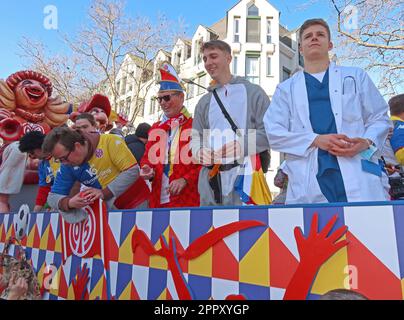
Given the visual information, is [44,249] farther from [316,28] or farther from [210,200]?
[316,28]

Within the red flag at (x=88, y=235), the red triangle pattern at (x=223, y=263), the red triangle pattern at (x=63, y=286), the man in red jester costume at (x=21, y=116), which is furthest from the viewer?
the man in red jester costume at (x=21, y=116)

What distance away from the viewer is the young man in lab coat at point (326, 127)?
4.44 feet

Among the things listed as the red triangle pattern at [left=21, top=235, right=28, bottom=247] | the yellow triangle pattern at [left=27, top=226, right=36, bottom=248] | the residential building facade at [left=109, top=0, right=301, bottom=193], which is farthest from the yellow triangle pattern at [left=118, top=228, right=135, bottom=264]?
the residential building facade at [left=109, top=0, right=301, bottom=193]

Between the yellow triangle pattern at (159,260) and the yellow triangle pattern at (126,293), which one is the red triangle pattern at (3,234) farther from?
the yellow triangle pattern at (159,260)

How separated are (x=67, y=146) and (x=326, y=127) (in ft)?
5.12

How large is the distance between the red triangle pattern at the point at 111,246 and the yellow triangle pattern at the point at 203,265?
578 mm

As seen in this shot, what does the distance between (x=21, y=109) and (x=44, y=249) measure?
9.59ft

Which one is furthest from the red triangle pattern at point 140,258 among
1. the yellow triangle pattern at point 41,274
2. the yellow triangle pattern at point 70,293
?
the yellow triangle pattern at point 41,274

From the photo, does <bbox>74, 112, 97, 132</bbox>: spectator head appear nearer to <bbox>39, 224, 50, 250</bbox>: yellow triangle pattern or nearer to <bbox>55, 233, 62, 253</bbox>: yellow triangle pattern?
<bbox>39, 224, 50, 250</bbox>: yellow triangle pattern

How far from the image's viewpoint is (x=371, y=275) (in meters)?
0.95

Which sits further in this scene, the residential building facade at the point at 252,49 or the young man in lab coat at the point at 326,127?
the residential building facade at the point at 252,49

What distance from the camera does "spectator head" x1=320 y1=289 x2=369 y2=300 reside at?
968mm
